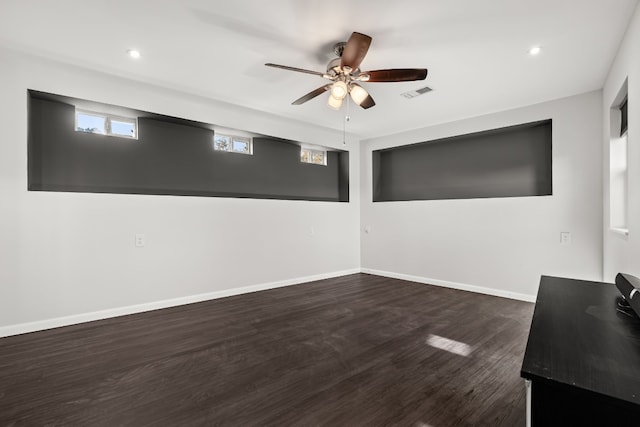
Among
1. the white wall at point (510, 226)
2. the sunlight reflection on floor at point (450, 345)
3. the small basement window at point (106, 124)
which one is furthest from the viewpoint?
the white wall at point (510, 226)

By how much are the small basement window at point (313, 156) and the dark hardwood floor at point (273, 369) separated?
281 cm

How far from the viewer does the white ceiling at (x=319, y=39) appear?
2.25 metres

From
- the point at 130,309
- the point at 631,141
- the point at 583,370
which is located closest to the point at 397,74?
the point at 631,141

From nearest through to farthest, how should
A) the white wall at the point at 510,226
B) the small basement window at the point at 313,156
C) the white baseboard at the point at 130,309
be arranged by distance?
the white baseboard at the point at 130,309
the white wall at the point at 510,226
the small basement window at the point at 313,156

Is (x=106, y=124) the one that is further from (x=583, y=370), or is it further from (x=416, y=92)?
(x=583, y=370)

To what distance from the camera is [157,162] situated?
392cm

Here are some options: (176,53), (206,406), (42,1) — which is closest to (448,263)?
(206,406)

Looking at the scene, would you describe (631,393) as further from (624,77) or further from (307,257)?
(307,257)

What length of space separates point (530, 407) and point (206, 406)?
5.62ft

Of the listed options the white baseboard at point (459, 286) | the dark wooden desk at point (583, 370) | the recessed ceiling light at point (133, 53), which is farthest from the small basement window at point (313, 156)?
the dark wooden desk at point (583, 370)

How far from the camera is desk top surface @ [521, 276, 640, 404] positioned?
817mm

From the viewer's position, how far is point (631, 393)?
754 mm

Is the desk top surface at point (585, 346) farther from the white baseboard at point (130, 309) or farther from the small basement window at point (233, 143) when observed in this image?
the small basement window at point (233, 143)

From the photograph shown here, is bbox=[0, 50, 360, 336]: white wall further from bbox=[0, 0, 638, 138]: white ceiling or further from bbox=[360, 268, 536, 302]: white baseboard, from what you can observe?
bbox=[360, 268, 536, 302]: white baseboard
